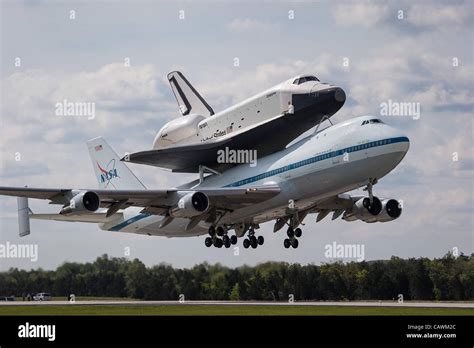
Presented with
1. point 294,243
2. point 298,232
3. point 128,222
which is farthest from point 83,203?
point 298,232

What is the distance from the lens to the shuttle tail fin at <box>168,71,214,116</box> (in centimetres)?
6712

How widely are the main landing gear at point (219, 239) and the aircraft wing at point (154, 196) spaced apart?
1818 mm

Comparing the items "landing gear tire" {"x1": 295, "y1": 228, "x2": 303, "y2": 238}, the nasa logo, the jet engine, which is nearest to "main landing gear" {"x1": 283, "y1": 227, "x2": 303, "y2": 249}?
"landing gear tire" {"x1": 295, "y1": 228, "x2": 303, "y2": 238}

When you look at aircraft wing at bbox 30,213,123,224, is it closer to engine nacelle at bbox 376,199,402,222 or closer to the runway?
the runway

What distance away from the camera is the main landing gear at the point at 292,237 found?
59013 millimetres

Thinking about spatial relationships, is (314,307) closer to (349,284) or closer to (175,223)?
(349,284)

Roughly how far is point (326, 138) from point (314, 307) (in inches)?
360

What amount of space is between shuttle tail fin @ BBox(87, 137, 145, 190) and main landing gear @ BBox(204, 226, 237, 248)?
8595 millimetres

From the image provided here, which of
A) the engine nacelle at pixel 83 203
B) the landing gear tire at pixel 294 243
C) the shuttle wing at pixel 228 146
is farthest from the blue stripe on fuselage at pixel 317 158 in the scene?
the engine nacelle at pixel 83 203

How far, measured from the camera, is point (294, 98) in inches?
2233

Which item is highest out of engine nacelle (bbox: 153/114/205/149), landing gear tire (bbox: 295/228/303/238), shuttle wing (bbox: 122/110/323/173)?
engine nacelle (bbox: 153/114/205/149)

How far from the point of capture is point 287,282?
5803cm

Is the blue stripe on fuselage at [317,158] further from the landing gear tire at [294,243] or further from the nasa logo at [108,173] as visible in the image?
the nasa logo at [108,173]
